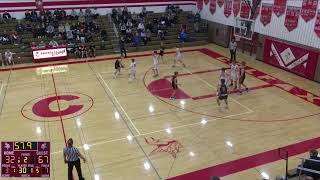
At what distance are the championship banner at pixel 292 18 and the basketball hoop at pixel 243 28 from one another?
274 cm

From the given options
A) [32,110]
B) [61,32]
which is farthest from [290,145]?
[61,32]

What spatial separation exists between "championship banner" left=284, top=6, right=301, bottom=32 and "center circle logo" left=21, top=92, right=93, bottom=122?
1316 centimetres

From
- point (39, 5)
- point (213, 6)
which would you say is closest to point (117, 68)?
point (39, 5)

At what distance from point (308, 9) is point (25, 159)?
17.3m

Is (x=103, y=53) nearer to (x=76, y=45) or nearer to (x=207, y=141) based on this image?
(x=76, y=45)

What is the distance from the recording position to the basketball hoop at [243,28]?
22391mm

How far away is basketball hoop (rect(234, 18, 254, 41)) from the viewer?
73.5 feet

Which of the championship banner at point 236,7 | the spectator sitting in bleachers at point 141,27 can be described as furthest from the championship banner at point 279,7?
the spectator sitting in bleachers at point 141,27

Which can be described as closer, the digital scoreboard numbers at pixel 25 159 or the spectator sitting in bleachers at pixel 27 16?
the digital scoreboard numbers at pixel 25 159

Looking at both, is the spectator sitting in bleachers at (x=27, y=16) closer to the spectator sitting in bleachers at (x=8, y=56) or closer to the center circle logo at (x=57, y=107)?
the spectator sitting in bleachers at (x=8, y=56)

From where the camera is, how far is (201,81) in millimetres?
18188

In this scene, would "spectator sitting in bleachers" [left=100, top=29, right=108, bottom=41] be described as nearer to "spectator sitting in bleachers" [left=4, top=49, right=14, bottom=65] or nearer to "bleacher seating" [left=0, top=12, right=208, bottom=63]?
"bleacher seating" [left=0, top=12, right=208, bottom=63]

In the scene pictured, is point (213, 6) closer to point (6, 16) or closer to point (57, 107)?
point (6, 16)

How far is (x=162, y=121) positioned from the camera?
1318 centimetres
